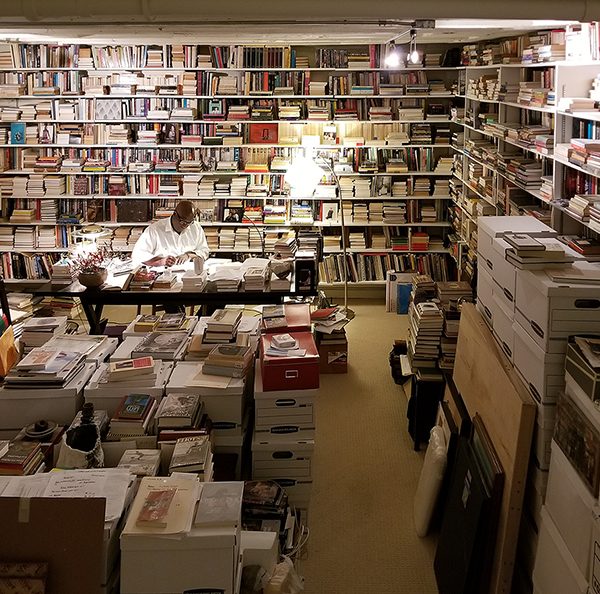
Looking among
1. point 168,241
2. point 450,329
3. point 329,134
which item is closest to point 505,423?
point 450,329

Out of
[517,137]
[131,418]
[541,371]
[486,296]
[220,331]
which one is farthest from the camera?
[517,137]

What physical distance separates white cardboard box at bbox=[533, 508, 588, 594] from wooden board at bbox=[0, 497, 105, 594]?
64.3 inches

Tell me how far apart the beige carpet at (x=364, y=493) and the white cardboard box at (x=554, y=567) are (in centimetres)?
83

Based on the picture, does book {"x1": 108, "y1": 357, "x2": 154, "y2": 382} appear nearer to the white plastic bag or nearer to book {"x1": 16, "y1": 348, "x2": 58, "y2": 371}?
book {"x1": 16, "y1": 348, "x2": 58, "y2": 371}

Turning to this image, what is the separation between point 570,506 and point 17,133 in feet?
23.9

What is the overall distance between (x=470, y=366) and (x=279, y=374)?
1.04 meters

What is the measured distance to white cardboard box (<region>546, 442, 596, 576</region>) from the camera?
2695 mm

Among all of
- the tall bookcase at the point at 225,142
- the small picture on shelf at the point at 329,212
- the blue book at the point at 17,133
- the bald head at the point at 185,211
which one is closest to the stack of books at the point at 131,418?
the bald head at the point at 185,211

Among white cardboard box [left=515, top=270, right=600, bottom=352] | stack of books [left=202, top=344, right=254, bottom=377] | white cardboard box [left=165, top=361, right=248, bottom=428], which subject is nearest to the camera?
white cardboard box [left=515, top=270, right=600, bottom=352]

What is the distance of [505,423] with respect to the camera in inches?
136

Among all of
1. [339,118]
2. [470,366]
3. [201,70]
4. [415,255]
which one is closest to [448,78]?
[339,118]

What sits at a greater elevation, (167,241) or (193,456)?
(167,241)

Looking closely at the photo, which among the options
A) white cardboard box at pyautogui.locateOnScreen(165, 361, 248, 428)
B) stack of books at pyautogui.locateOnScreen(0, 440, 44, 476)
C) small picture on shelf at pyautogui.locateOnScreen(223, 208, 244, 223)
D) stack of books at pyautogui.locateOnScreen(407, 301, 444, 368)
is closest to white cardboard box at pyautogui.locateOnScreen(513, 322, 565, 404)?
white cardboard box at pyautogui.locateOnScreen(165, 361, 248, 428)

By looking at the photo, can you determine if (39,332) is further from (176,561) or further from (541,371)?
(541,371)
